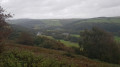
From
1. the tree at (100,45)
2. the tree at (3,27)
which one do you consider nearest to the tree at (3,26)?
the tree at (3,27)

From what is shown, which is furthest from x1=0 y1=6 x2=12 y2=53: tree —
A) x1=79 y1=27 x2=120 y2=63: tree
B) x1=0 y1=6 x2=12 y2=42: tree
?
x1=79 y1=27 x2=120 y2=63: tree

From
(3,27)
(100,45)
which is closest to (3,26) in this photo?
(3,27)

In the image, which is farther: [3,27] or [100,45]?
[100,45]

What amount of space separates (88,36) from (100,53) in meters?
5.67

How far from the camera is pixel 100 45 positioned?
115 ft

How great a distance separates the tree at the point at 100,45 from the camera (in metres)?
33.4

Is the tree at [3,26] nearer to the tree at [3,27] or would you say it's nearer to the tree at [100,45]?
the tree at [3,27]

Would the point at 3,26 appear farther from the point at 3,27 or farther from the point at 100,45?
the point at 100,45

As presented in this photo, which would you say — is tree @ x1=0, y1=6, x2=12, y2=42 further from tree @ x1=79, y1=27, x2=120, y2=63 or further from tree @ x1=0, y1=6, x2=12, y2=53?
tree @ x1=79, y1=27, x2=120, y2=63

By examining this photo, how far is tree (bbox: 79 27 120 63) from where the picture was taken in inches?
1314

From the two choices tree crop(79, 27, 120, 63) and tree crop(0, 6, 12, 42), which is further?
tree crop(79, 27, 120, 63)

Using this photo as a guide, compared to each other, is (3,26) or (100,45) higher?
(3,26)

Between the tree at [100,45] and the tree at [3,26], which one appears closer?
the tree at [3,26]

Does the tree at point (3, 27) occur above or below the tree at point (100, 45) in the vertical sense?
above
